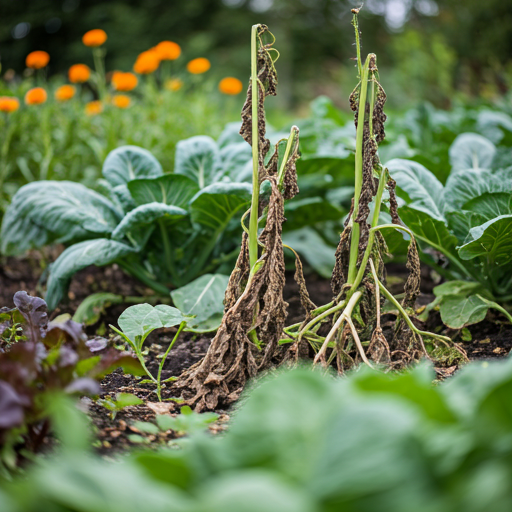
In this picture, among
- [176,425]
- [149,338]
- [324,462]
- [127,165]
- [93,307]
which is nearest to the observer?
[324,462]

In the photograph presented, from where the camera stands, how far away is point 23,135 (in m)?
3.72

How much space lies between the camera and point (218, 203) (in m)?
2.18

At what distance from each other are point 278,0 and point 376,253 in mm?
15223

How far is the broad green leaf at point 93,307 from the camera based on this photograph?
2237mm

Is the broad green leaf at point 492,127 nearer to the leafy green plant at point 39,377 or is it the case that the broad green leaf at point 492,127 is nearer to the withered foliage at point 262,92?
the withered foliage at point 262,92

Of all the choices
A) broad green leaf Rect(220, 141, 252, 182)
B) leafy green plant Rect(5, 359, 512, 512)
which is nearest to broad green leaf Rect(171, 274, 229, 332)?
broad green leaf Rect(220, 141, 252, 182)

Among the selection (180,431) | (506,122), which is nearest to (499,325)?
(180,431)

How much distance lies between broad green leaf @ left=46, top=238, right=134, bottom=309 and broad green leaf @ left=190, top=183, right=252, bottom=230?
13.7 inches

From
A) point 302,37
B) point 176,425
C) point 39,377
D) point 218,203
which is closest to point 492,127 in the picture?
point 218,203

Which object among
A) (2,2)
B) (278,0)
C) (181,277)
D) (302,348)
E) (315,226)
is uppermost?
(278,0)

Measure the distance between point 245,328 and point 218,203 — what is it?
31.0 inches

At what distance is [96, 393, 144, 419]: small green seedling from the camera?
1.23 metres

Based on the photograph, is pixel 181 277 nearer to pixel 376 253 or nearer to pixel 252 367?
pixel 252 367

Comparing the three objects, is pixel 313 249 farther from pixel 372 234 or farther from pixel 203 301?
pixel 372 234
